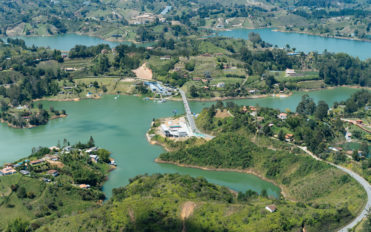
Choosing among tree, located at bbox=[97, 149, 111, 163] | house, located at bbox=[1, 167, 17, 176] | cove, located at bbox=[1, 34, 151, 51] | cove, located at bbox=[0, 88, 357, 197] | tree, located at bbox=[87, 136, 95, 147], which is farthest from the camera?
cove, located at bbox=[1, 34, 151, 51]

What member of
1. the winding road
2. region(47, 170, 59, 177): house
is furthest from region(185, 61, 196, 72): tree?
region(47, 170, 59, 177): house

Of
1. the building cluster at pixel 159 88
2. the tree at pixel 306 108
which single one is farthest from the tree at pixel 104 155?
the tree at pixel 306 108

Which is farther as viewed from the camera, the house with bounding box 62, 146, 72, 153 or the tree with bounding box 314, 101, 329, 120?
the tree with bounding box 314, 101, 329, 120

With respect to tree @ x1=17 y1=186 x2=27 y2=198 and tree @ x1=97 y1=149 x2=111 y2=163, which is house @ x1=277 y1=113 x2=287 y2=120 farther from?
tree @ x1=17 y1=186 x2=27 y2=198

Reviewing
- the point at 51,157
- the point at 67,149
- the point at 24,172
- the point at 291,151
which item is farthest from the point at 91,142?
the point at 291,151

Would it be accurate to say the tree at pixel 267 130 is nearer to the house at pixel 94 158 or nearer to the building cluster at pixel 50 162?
the building cluster at pixel 50 162

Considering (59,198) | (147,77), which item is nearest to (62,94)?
(147,77)

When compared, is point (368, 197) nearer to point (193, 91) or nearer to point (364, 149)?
point (364, 149)
